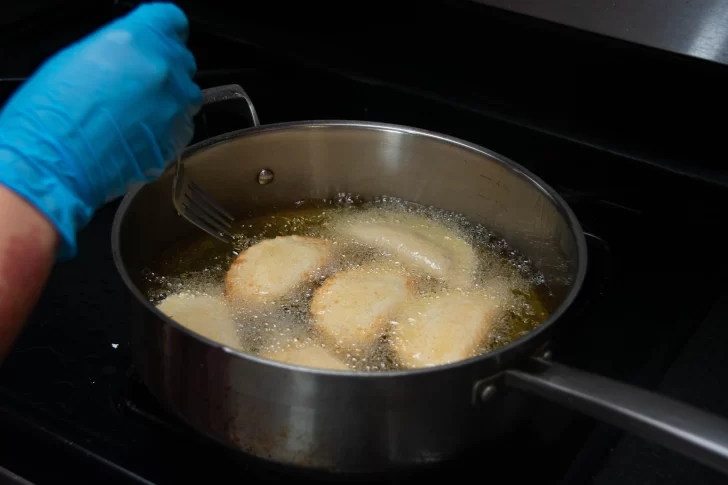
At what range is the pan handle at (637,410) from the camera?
515 mm

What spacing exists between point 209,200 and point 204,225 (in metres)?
0.04

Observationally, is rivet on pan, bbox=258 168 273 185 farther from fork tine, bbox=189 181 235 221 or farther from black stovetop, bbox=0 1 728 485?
black stovetop, bbox=0 1 728 485

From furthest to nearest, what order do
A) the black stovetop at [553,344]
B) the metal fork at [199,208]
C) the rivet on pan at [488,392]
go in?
the metal fork at [199,208] → the black stovetop at [553,344] → the rivet on pan at [488,392]

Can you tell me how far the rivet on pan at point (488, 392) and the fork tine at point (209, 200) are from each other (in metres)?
0.52

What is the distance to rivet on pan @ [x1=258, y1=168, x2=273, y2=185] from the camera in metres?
1.05

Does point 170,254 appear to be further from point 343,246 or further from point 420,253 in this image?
point 420,253

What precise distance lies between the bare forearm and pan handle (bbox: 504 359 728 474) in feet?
1.51

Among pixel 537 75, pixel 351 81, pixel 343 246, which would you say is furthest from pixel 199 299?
pixel 537 75

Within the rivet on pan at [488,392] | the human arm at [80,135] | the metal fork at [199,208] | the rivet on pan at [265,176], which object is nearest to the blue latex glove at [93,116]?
the human arm at [80,135]

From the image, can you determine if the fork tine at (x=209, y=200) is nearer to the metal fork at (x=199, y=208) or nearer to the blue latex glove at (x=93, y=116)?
the metal fork at (x=199, y=208)

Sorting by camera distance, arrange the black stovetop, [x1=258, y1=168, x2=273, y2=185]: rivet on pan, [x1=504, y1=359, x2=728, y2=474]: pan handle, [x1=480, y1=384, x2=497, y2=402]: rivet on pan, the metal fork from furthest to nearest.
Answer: [x1=258, y1=168, x2=273, y2=185]: rivet on pan, the metal fork, the black stovetop, [x1=480, y1=384, x2=497, y2=402]: rivet on pan, [x1=504, y1=359, x2=728, y2=474]: pan handle

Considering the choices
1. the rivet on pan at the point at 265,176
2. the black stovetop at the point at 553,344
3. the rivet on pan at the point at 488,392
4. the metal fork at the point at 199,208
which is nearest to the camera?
the rivet on pan at the point at 488,392

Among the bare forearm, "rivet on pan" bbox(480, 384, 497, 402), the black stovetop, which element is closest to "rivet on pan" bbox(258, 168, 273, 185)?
the black stovetop

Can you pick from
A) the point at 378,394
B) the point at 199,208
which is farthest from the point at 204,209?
the point at 378,394
